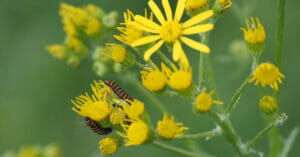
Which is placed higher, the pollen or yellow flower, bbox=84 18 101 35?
yellow flower, bbox=84 18 101 35

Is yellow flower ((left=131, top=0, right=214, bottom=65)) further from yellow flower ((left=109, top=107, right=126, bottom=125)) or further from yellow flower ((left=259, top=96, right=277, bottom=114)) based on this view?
yellow flower ((left=259, top=96, right=277, bottom=114))

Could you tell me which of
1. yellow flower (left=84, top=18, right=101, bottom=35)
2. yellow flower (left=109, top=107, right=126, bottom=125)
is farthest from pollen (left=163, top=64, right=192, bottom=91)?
yellow flower (left=84, top=18, right=101, bottom=35)

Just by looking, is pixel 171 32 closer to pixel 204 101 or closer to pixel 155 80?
pixel 155 80

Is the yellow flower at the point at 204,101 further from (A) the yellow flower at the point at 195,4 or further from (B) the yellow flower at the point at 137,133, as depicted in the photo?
(A) the yellow flower at the point at 195,4

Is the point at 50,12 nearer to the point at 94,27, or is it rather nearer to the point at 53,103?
the point at 53,103

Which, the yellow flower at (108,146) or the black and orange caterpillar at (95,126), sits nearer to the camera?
the yellow flower at (108,146)

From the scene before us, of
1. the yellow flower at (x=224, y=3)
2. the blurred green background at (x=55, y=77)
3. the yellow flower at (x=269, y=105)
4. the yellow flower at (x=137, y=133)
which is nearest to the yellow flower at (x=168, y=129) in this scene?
the yellow flower at (x=137, y=133)

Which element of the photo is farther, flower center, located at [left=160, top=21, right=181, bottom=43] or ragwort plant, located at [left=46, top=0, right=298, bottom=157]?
flower center, located at [left=160, top=21, right=181, bottom=43]
